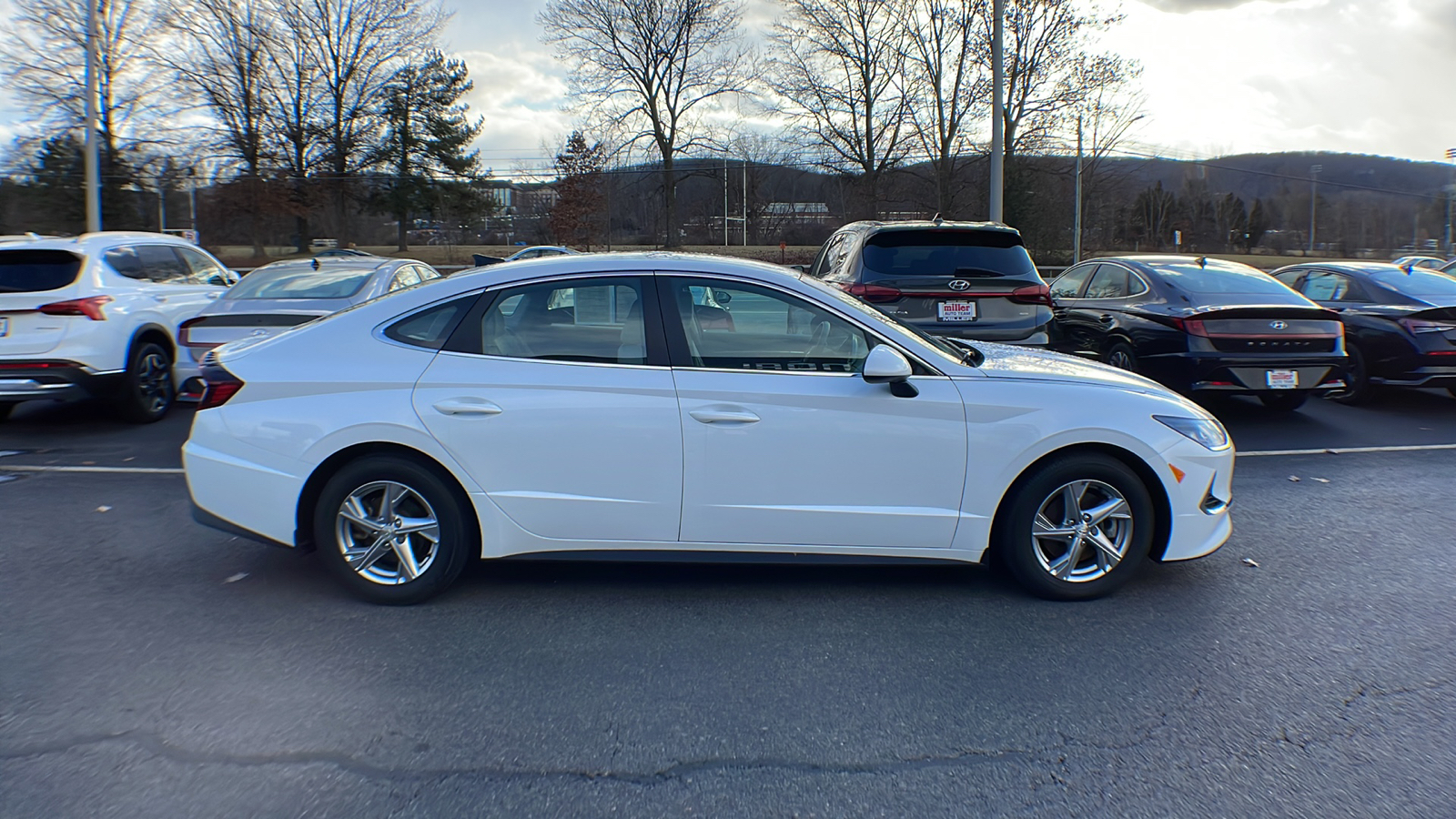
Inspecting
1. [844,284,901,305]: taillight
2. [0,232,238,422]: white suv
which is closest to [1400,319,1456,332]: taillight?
[844,284,901,305]: taillight

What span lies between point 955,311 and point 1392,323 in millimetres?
4749

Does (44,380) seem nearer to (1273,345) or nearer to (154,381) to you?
(154,381)

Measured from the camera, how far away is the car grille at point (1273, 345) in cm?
855

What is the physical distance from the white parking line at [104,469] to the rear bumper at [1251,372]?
822 centimetres

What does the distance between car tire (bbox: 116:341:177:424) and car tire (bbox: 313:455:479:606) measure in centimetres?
571

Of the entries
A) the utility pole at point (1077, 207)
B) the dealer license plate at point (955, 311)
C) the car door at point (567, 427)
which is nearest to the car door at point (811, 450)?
the car door at point (567, 427)

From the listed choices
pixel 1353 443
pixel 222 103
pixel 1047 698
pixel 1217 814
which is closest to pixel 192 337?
pixel 1047 698

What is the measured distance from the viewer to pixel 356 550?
4.37m

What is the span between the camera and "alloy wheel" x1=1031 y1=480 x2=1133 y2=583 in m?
4.38

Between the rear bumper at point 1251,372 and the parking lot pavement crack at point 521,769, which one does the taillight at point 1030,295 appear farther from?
the parking lot pavement crack at point 521,769

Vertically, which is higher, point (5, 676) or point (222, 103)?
point (222, 103)

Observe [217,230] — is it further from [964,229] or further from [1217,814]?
[1217,814]

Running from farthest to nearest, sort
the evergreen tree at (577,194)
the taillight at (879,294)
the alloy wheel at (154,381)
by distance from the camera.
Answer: the evergreen tree at (577,194)
the alloy wheel at (154,381)
the taillight at (879,294)

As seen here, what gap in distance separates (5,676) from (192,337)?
217 inches
